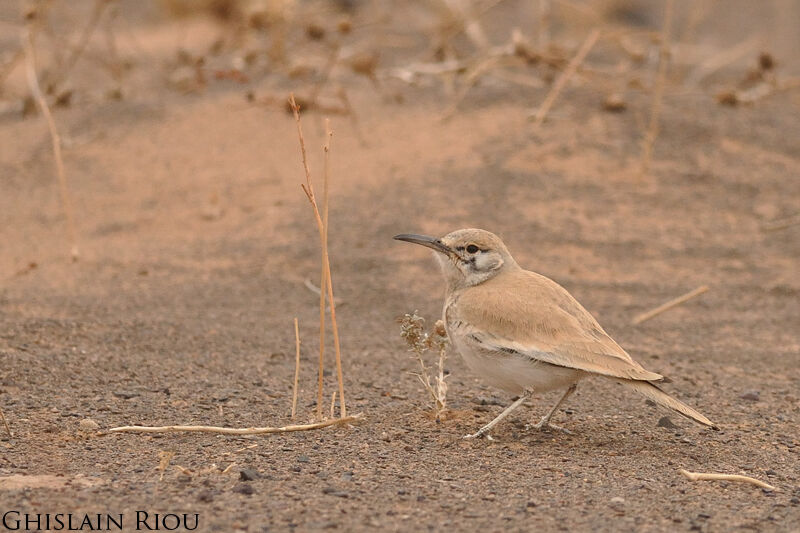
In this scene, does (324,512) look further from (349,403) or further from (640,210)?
(640,210)

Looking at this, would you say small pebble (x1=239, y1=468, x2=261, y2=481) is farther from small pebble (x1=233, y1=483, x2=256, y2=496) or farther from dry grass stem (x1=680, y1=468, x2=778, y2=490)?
dry grass stem (x1=680, y1=468, x2=778, y2=490)

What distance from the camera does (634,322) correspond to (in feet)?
20.9

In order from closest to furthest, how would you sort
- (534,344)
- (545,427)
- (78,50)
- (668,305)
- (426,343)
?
(534,344)
(426,343)
(545,427)
(668,305)
(78,50)

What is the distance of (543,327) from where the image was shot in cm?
425

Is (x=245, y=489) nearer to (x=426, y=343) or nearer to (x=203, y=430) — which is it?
(x=203, y=430)

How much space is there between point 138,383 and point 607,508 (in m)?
2.28

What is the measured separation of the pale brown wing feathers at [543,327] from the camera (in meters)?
4.14

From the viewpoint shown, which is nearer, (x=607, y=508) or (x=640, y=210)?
(x=607, y=508)

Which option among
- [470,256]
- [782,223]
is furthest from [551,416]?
[782,223]

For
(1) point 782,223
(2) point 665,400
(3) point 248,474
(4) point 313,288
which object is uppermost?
(1) point 782,223

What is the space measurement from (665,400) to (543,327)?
546 mm

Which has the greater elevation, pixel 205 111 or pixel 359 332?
pixel 205 111

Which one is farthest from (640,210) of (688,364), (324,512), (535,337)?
(324,512)

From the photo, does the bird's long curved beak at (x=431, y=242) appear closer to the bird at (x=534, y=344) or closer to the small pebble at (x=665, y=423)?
the bird at (x=534, y=344)
